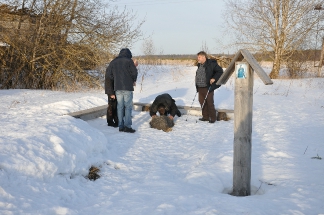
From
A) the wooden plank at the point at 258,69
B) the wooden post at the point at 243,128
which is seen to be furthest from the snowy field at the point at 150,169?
the wooden plank at the point at 258,69

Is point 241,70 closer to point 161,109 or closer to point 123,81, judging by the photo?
point 123,81

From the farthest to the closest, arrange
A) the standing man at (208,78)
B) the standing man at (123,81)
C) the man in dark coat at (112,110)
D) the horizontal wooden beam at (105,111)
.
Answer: the standing man at (208,78)
the horizontal wooden beam at (105,111)
the man in dark coat at (112,110)
the standing man at (123,81)

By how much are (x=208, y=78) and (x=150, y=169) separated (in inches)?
158

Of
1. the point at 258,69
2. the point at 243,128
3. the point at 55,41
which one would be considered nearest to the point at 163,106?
the point at 243,128

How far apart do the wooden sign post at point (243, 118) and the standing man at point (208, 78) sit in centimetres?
427

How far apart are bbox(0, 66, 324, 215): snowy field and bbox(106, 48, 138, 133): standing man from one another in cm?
39

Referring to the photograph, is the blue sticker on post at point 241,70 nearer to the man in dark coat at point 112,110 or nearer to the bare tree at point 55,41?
the man in dark coat at point 112,110

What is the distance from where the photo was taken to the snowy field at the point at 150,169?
3.68 m

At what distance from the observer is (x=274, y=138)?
6.96 m

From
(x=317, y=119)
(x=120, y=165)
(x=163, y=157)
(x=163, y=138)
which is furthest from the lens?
(x=317, y=119)

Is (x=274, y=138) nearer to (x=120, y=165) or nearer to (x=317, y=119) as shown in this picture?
(x=317, y=119)

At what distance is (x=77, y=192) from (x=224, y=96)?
1026 centimetres

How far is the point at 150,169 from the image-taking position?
5234 millimetres

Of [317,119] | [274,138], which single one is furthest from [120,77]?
[317,119]
